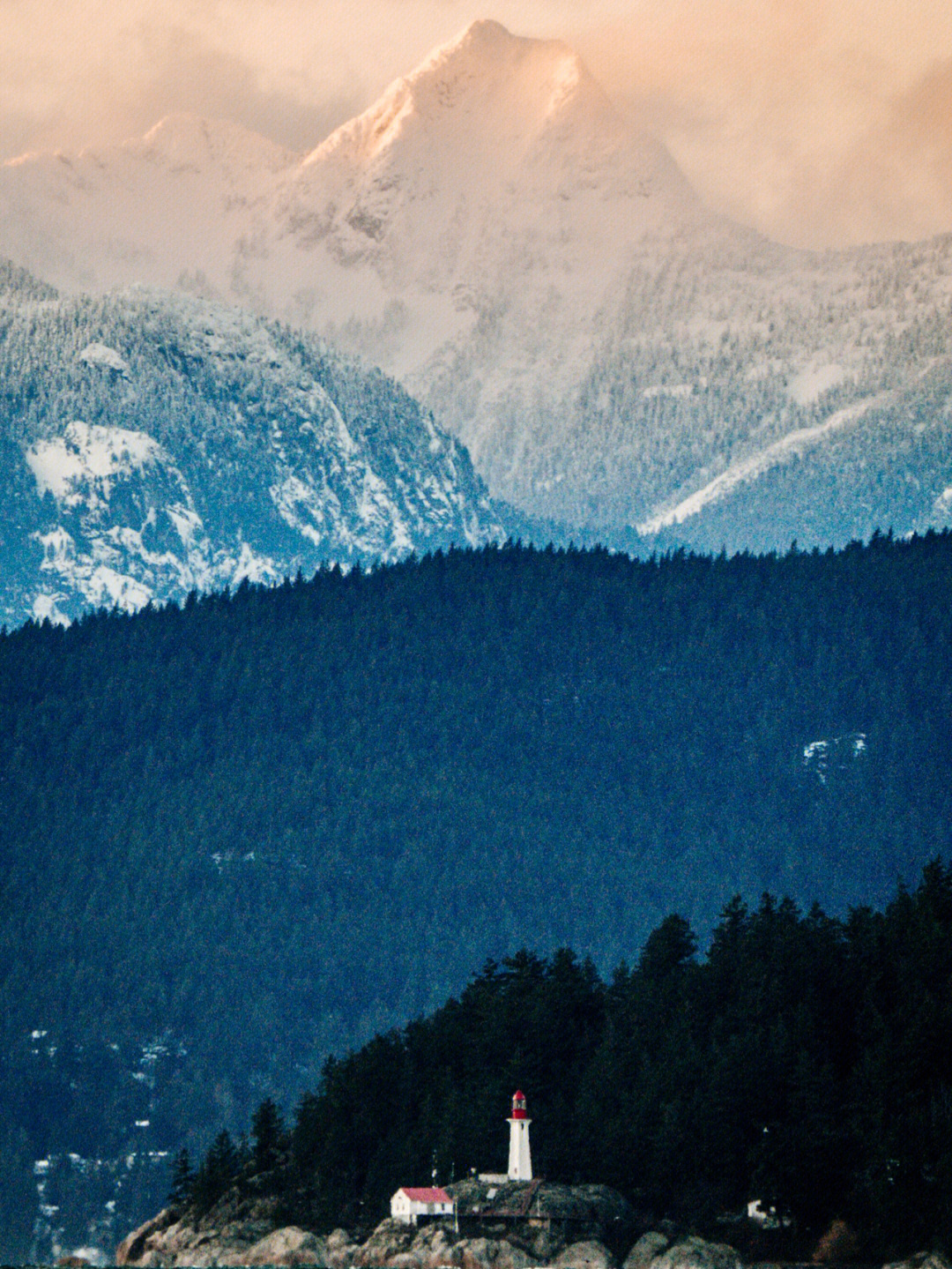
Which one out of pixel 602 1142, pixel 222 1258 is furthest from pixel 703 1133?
pixel 222 1258

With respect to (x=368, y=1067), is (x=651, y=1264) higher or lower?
lower

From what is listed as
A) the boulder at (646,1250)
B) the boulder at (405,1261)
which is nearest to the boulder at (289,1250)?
the boulder at (405,1261)

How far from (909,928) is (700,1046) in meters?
15.3

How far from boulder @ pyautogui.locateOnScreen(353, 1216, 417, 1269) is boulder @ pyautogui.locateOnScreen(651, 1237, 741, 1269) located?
15243 mm

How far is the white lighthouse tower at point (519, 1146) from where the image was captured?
547ft

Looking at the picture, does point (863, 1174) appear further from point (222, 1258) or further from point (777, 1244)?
point (222, 1258)

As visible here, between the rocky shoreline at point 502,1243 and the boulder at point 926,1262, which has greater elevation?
the rocky shoreline at point 502,1243

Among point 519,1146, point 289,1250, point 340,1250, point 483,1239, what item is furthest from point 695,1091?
point 289,1250

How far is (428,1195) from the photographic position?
538ft

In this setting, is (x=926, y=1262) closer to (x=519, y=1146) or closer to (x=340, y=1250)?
(x=519, y=1146)

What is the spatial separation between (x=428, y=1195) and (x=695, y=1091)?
1656 cm

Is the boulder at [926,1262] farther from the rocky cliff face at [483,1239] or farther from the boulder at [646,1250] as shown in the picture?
the rocky cliff face at [483,1239]

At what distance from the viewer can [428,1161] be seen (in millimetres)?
172625

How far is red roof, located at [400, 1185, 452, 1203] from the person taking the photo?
163375mm
